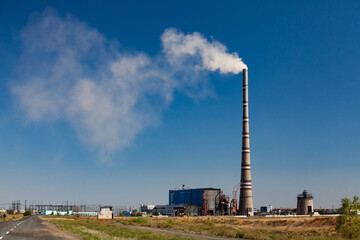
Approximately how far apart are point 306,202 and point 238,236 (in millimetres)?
86561

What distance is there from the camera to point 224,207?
129 metres

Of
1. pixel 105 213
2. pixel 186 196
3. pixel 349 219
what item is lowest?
pixel 186 196

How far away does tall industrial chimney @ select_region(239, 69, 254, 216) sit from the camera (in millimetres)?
102062

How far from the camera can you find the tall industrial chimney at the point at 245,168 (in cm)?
10206

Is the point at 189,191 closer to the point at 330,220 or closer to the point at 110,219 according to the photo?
the point at 110,219

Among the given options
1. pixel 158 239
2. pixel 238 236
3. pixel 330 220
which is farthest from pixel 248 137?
pixel 158 239

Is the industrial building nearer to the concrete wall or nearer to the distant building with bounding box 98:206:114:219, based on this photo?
the concrete wall

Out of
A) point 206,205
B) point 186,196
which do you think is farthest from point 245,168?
point 186,196

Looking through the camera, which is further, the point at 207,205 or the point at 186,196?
the point at 186,196

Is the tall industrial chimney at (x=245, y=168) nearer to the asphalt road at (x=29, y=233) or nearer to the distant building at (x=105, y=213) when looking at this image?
the distant building at (x=105, y=213)

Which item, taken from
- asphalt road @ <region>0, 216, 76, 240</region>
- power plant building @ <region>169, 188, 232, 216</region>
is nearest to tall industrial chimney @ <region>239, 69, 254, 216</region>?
power plant building @ <region>169, 188, 232, 216</region>

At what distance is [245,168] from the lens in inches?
4055

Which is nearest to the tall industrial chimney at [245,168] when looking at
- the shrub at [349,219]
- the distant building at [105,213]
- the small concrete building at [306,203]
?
the small concrete building at [306,203]

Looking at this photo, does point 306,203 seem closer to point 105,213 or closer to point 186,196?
point 186,196
